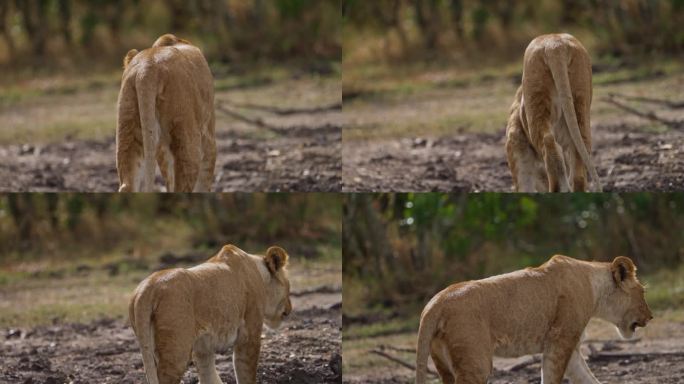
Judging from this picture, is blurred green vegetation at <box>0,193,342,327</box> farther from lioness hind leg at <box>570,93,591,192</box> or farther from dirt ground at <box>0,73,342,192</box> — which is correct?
lioness hind leg at <box>570,93,591,192</box>

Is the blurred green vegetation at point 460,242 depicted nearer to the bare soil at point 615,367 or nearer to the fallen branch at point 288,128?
the fallen branch at point 288,128

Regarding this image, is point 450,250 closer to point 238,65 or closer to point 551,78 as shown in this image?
point 551,78

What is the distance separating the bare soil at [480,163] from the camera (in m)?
10.2

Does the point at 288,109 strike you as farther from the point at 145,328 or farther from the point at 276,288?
the point at 145,328

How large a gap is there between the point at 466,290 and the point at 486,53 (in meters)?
9.13

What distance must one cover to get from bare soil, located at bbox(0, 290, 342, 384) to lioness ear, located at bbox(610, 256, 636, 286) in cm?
182

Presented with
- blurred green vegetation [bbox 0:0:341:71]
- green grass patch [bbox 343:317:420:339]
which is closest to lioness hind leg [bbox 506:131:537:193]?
green grass patch [bbox 343:317:420:339]

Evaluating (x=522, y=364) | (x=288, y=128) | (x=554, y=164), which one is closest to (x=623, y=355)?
(x=522, y=364)

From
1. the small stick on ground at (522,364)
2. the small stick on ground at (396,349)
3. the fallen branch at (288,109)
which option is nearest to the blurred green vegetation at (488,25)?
the fallen branch at (288,109)

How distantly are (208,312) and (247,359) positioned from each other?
46 centimetres

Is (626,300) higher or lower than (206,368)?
higher

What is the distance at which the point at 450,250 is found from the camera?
11555 mm

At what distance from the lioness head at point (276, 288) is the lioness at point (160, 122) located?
0.62 meters

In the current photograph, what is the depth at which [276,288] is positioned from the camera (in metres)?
8.00
